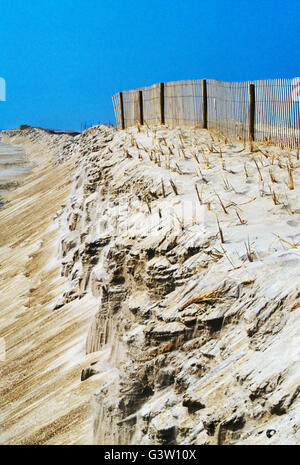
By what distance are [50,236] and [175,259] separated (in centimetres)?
819

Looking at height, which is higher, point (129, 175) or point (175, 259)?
point (129, 175)

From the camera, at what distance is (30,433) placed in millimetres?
5875

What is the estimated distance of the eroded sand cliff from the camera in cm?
397

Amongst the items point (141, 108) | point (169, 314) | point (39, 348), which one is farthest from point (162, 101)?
point (169, 314)

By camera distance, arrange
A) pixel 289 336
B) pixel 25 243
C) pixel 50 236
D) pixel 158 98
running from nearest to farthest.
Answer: pixel 289 336 < pixel 50 236 < pixel 25 243 < pixel 158 98

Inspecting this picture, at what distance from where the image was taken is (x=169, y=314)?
5.09 m

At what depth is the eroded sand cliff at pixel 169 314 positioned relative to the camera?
3974 mm

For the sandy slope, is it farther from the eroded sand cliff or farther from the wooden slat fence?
the wooden slat fence

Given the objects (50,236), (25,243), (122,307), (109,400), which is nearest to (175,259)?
(122,307)

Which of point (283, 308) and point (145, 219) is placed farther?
point (145, 219)

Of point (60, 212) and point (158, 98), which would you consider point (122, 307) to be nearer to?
point (60, 212)

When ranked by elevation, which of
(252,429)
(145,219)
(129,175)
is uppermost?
(129,175)

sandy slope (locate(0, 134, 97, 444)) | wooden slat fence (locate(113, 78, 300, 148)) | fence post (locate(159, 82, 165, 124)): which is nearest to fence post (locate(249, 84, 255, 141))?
wooden slat fence (locate(113, 78, 300, 148))

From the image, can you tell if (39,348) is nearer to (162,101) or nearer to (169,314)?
(169,314)
